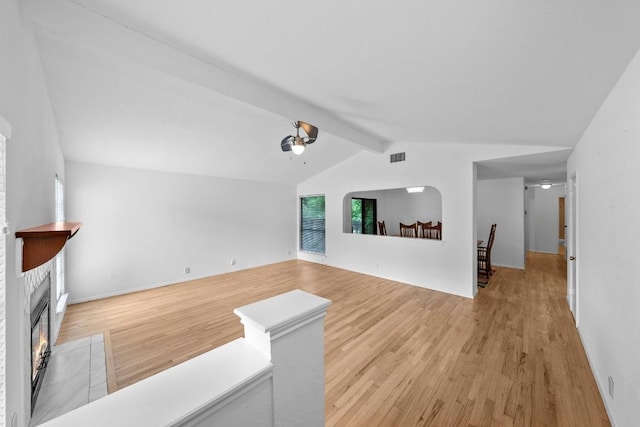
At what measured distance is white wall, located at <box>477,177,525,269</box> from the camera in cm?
579

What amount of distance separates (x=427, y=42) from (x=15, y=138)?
87.7 inches

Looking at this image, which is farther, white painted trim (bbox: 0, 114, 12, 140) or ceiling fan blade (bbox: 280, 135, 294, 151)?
ceiling fan blade (bbox: 280, 135, 294, 151)

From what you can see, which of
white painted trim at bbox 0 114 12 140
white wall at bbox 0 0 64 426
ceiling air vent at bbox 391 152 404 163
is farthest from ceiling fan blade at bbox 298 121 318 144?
ceiling air vent at bbox 391 152 404 163

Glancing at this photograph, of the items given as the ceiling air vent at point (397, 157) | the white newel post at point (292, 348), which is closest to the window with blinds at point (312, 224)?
the ceiling air vent at point (397, 157)

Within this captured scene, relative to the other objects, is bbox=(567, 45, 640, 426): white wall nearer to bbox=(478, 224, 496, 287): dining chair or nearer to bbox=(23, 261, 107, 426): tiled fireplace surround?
bbox=(478, 224, 496, 287): dining chair

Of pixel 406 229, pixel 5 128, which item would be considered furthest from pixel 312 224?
pixel 5 128

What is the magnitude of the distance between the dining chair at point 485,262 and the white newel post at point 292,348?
4.84m

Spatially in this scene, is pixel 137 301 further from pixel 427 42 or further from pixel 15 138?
pixel 427 42

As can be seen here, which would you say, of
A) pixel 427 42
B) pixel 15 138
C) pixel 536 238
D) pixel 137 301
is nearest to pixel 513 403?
pixel 427 42

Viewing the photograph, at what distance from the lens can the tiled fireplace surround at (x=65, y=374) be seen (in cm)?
165

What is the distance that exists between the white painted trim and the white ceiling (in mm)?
849

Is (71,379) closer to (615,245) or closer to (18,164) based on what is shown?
(18,164)

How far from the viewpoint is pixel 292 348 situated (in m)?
0.88

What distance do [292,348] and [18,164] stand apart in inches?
68.4
